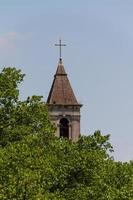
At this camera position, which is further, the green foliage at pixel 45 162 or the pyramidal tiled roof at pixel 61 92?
the pyramidal tiled roof at pixel 61 92

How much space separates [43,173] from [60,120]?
37508 millimetres

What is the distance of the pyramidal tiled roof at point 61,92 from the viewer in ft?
259

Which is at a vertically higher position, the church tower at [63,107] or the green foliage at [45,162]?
the church tower at [63,107]

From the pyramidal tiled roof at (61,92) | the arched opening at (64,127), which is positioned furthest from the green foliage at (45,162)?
the arched opening at (64,127)

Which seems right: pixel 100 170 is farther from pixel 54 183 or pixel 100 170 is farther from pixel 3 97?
pixel 3 97

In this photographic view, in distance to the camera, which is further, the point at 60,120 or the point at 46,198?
the point at 60,120

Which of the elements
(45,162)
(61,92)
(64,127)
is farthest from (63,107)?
(45,162)

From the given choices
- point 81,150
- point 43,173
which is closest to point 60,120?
point 81,150

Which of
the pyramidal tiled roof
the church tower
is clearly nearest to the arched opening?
the church tower

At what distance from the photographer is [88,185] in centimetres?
4519

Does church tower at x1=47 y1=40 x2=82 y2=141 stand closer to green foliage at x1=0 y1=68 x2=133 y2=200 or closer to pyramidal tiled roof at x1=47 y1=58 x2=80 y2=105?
pyramidal tiled roof at x1=47 y1=58 x2=80 y2=105

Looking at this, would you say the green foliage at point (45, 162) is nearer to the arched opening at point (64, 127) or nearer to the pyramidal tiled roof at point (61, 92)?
the pyramidal tiled roof at point (61, 92)

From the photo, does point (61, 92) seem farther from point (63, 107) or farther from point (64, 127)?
point (64, 127)

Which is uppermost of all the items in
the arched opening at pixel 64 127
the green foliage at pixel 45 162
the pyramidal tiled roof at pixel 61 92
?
the pyramidal tiled roof at pixel 61 92
